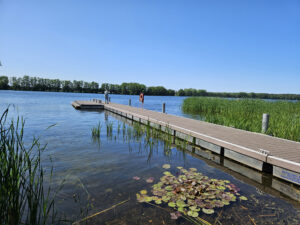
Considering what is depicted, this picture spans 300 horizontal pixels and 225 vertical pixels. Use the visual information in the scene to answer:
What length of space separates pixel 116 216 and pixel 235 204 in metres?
2.11

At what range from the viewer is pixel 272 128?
803 centimetres

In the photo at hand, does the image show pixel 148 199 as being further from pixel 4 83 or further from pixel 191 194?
pixel 4 83

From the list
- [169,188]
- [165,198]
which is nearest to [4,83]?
[169,188]

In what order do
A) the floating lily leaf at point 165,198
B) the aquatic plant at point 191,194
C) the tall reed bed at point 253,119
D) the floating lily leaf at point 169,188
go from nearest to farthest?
the aquatic plant at point 191,194 < the floating lily leaf at point 165,198 < the floating lily leaf at point 169,188 < the tall reed bed at point 253,119

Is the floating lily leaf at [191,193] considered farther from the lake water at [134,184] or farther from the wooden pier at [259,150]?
the wooden pier at [259,150]

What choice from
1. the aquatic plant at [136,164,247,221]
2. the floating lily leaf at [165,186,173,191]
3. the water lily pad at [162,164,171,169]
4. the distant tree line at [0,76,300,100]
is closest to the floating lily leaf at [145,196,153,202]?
the aquatic plant at [136,164,247,221]

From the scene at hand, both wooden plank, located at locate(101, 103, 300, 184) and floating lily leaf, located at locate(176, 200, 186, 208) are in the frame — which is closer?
floating lily leaf, located at locate(176, 200, 186, 208)

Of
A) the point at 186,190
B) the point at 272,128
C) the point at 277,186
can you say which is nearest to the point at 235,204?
the point at 186,190

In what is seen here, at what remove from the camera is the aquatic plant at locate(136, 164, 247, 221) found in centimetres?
322

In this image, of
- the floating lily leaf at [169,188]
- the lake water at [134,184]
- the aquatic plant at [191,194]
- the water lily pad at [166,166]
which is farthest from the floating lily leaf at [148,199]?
the water lily pad at [166,166]

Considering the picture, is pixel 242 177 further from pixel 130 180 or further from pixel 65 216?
pixel 65 216

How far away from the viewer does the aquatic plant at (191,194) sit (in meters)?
3.22

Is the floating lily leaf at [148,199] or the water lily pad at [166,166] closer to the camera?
the floating lily leaf at [148,199]

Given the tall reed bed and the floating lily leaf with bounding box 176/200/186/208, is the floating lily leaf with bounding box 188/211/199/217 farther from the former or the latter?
the tall reed bed
